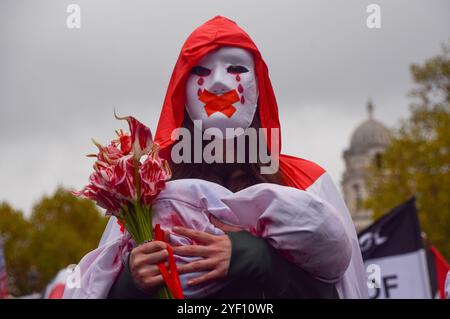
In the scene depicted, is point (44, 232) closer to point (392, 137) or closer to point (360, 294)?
point (392, 137)

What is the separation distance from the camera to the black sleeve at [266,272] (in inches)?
136

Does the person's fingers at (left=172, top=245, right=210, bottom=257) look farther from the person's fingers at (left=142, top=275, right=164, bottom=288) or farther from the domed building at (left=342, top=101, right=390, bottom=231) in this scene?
the domed building at (left=342, top=101, right=390, bottom=231)

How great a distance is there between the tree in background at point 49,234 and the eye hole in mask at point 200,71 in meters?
33.5

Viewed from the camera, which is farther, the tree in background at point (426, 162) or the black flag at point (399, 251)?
the tree in background at point (426, 162)

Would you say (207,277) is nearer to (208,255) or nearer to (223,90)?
(208,255)

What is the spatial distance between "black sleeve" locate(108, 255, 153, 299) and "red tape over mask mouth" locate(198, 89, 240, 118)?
0.75 meters

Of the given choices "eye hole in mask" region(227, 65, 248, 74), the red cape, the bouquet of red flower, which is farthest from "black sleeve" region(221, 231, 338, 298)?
"eye hole in mask" region(227, 65, 248, 74)

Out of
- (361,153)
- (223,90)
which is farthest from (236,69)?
(361,153)

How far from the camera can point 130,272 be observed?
3531 millimetres

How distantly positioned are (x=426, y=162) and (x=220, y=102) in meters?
17.9

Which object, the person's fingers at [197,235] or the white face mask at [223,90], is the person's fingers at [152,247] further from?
the white face mask at [223,90]

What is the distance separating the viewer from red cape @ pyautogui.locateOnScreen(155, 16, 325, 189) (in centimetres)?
402

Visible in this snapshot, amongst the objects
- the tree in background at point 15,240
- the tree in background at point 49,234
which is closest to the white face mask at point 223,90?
the tree in background at point 49,234
